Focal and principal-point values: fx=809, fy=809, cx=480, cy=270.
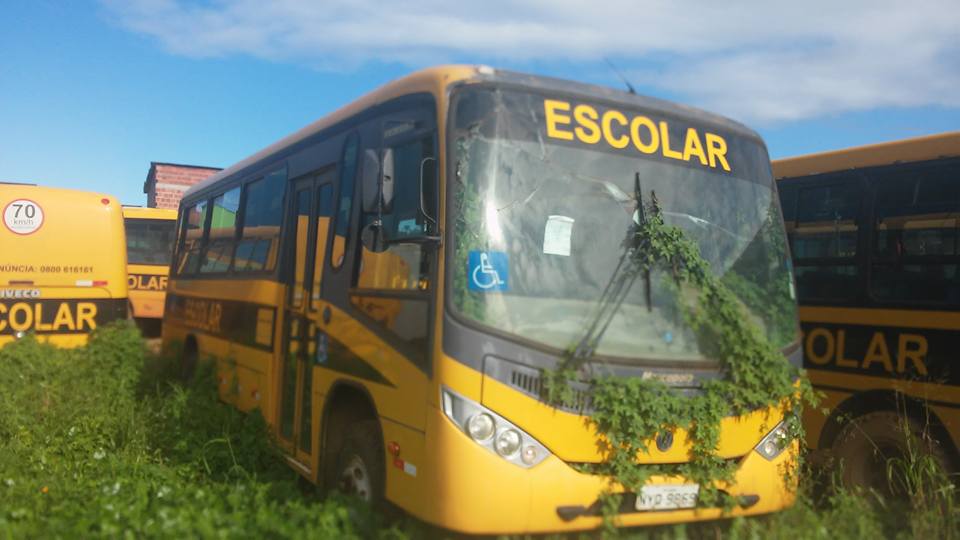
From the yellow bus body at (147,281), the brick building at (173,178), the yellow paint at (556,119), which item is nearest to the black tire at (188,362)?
the yellow paint at (556,119)

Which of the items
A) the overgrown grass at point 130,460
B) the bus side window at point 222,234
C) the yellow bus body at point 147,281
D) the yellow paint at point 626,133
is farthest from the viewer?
the yellow bus body at point 147,281

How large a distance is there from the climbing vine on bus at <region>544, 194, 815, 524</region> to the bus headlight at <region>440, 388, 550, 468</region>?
252mm

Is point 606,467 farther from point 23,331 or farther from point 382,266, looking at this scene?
point 23,331

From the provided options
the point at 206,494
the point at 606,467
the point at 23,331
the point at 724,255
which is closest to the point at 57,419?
the point at 23,331

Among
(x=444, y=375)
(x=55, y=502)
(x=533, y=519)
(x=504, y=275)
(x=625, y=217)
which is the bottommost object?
(x=55, y=502)

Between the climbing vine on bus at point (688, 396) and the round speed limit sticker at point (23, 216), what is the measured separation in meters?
7.93

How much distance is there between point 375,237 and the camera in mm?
4715

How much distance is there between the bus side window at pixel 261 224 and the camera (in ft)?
23.6

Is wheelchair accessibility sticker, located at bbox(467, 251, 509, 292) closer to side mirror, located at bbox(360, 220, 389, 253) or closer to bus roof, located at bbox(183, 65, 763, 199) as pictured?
side mirror, located at bbox(360, 220, 389, 253)

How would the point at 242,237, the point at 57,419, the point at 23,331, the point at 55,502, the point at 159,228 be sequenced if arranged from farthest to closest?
the point at 159,228
the point at 23,331
the point at 242,237
the point at 57,419
the point at 55,502

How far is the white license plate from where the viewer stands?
4.16m

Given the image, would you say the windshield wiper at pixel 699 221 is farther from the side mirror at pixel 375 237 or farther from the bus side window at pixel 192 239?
the bus side window at pixel 192 239

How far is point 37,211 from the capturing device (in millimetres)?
9609

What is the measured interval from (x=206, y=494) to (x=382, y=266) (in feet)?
6.01
